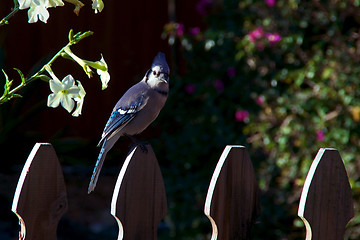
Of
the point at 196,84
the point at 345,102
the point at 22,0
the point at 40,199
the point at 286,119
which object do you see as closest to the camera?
the point at 22,0

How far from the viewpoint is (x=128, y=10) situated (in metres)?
7.88

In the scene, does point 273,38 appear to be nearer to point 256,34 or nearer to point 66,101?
point 256,34

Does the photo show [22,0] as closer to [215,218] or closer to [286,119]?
[215,218]

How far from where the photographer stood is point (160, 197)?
1974 mm

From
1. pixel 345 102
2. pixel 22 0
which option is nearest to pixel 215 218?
pixel 22 0

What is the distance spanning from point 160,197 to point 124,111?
1.93 feet

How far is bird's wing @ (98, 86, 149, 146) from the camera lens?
245 centimetres

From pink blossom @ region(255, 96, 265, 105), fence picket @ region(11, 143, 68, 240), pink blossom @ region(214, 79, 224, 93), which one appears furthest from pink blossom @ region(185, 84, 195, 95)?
fence picket @ region(11, 143, 68, 240)

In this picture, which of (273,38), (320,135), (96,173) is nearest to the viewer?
(96,173)

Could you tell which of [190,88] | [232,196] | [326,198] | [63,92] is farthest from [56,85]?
[190,88]

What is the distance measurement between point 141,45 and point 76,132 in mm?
1394

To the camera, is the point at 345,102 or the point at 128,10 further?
the point at 128,10

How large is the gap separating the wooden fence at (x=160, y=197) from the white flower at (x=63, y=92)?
258mm

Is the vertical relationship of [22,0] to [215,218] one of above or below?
above
